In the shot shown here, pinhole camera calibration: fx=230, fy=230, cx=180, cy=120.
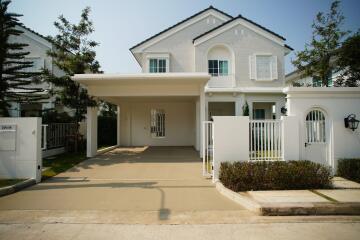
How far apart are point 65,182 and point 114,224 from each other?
4.02 meters

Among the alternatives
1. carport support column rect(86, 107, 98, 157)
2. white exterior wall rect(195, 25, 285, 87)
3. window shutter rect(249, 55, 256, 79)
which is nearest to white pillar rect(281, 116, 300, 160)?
white exterior wall rect(195, 25, 285, 87)

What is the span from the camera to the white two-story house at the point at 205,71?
1591 centimetres

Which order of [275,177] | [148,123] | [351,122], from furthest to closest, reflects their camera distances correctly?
[148,123], [351,122], [275,177]

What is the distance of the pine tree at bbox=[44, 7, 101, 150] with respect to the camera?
42.4ft

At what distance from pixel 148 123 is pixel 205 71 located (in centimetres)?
583

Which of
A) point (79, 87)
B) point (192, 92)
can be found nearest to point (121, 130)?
point (79, 87)

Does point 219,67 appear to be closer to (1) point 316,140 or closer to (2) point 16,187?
(1) point 316,140

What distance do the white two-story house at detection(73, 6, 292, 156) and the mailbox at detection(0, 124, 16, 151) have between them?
7219mm

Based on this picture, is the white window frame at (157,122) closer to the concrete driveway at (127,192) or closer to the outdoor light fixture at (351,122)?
the concrete driveway at (127,192)

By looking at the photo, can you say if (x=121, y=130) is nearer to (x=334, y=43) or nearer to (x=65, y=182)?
(x=65, y=182)

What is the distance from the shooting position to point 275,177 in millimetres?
6328

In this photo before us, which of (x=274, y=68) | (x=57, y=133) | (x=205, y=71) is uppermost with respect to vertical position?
(x=274, y=68)

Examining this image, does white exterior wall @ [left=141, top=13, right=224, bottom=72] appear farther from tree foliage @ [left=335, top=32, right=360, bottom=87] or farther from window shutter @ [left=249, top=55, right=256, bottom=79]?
tree foliage @ [left=335, top=32, right=360, bottom=87]

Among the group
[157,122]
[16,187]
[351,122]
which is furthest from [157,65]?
[351,122]
